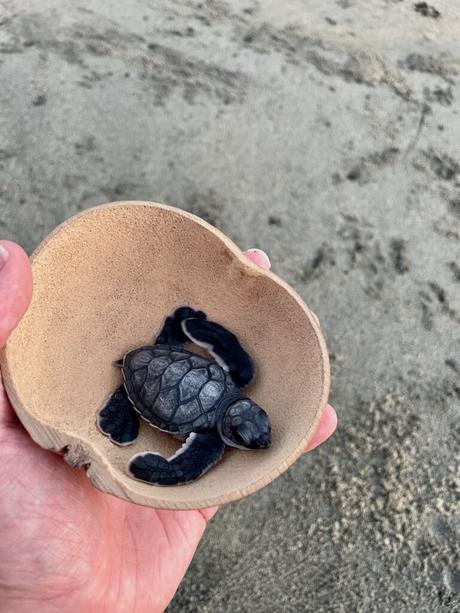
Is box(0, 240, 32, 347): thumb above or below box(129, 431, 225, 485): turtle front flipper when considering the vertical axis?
above

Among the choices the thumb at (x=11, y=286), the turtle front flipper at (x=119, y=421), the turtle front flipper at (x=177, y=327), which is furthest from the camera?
Answer: the turtle front flipper at (x=177, y=327)

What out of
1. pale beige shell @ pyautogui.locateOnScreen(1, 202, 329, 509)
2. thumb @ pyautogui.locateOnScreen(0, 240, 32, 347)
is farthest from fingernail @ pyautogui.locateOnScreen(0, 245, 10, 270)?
pale beige shell @ pyautogui.locateOnScreen(1, 202, 329, 509)

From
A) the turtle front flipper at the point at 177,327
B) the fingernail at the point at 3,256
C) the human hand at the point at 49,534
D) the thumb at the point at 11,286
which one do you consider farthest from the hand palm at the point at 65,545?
the turtle front flipper at the point at 177,327

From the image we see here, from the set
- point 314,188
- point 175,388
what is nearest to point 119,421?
point 175,388

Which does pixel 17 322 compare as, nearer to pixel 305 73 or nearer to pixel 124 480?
pixel 124 480

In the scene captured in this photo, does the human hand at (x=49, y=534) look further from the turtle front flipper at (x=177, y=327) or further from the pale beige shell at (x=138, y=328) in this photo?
the turtle front flipper at (x=177, y=327)

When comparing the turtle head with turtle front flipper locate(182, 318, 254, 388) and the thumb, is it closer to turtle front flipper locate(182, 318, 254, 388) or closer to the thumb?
turtle front flipper locate(182, 318, 254, 388)
